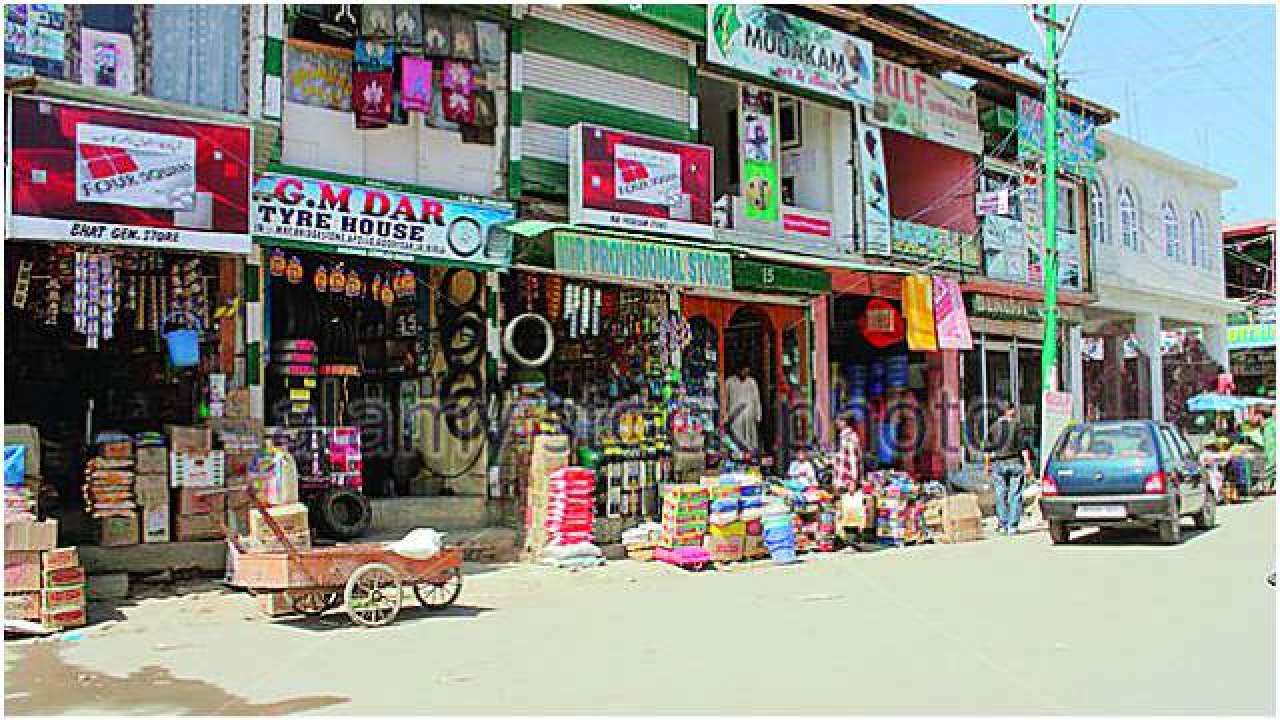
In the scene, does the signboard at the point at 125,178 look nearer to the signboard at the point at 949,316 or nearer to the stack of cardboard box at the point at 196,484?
the stack of cardboard box at the point at 196,484

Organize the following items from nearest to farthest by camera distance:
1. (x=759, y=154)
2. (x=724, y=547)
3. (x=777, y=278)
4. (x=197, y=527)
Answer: (x=197, y=527)
(x=724, y=547)
(x=777, y=278)
(x=759, y=154)

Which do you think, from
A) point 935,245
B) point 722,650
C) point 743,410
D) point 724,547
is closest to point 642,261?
point 724,547

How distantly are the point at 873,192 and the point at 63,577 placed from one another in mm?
14323

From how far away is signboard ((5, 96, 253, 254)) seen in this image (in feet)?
33.5

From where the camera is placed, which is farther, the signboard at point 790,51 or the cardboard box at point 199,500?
the signboard at point 790,51

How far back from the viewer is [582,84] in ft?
51.0

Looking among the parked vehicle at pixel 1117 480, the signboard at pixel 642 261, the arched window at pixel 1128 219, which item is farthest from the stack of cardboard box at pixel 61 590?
the arched window at pixel 1128 219

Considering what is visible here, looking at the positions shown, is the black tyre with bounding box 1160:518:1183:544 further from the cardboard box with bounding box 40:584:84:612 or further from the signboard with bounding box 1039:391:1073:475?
the cardboard box with bounding box 40:584:84:612

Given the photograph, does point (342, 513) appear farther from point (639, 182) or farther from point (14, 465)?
point (639, 182)

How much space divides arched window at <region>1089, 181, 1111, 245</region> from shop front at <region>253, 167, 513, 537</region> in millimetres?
15933

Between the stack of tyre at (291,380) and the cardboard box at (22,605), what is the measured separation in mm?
3873

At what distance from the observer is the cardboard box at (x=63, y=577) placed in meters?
9.43

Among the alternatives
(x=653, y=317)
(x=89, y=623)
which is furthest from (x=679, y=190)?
(x=89, y=623)

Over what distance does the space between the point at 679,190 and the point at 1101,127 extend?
45.6 ft
